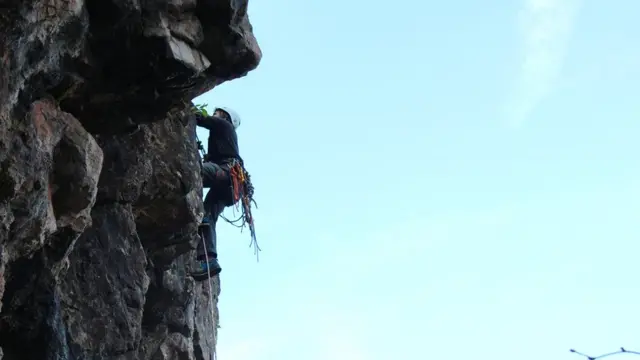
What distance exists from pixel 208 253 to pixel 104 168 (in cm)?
255

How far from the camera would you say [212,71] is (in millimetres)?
8312

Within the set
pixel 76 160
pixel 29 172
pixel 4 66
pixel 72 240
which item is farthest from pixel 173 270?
pixel 4 66

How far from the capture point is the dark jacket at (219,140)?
12.3m

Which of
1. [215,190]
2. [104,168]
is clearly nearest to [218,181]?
[215,190]

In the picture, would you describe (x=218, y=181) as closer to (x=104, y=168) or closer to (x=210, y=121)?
(x=210, y=121)

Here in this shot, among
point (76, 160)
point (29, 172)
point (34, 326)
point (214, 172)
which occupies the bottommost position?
point (34, 326)

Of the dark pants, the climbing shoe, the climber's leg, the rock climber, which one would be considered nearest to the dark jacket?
the rock climber

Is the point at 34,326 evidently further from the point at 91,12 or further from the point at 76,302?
the point at 91,12

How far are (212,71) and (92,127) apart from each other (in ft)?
3.82

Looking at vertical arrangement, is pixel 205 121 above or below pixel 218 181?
above

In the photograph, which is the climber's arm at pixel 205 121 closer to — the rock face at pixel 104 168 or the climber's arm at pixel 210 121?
the climber's arm at pixel 210 121

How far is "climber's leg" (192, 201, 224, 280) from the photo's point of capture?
11.1 meters

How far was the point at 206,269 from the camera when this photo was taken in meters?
11.1

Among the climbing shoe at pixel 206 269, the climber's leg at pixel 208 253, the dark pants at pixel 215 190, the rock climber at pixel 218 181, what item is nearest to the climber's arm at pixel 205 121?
the rock climber at pixel 218 181
